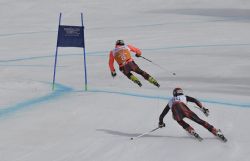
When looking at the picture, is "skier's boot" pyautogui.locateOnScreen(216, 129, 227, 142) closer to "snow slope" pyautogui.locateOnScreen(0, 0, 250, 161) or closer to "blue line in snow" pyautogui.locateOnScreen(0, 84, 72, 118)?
"snow slope" pyautogui.locateOnScreen(0, 0, 250, 161)

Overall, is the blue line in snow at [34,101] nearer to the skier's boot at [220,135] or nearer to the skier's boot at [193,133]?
the skier's boot at [193,133]

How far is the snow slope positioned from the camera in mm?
9266

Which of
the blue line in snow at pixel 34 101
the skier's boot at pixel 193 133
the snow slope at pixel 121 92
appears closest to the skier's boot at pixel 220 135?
the snow slope at pixel 121 92

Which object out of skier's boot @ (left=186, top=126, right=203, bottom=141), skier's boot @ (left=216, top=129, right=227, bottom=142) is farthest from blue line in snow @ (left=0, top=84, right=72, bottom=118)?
skier's boot @ (left=216, top=129, right=227, bottom=142)

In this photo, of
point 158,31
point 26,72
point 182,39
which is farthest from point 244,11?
point 26,72

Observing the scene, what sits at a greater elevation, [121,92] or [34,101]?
[121,92]

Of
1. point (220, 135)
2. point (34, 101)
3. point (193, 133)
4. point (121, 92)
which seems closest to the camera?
point (220, 135)

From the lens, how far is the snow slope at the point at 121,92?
30.4 feet

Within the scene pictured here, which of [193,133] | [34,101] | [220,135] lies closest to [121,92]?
[34,101]

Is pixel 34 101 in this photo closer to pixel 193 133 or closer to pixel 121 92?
pixel 121 92

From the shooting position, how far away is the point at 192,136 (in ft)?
32.2

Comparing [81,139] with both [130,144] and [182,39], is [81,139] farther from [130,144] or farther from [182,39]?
[182,39]

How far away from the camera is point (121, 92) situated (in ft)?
47.8

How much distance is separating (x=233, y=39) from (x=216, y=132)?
1799cm
